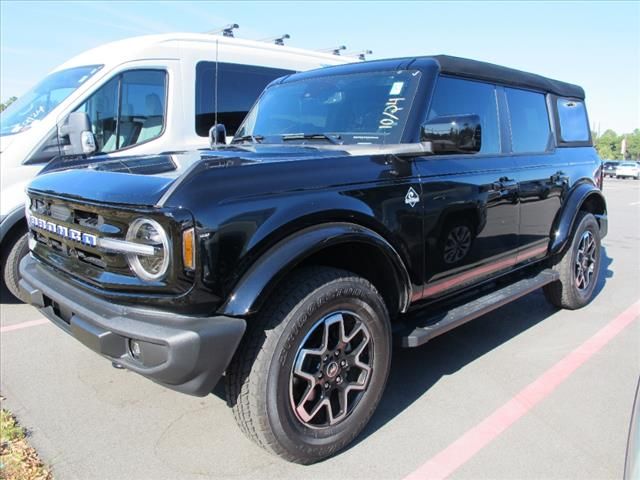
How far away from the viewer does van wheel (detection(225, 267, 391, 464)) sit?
7.57ft

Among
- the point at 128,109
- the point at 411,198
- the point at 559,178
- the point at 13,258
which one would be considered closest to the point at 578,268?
the point at 559,178

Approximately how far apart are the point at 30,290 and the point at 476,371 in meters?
2.87

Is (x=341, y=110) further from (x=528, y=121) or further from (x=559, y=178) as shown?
(x=559, y=178)

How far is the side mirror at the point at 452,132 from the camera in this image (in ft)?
9.29

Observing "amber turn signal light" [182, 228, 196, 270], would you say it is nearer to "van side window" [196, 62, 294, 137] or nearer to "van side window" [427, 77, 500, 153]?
"van side window" [427, 77, 500, 153]

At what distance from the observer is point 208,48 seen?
6426 millimetres

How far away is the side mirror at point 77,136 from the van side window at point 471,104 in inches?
136

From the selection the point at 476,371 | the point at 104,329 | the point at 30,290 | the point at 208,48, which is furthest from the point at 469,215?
the point at 208,48

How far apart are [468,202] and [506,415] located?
1.31m

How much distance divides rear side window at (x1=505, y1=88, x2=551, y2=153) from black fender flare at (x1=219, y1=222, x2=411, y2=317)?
197 centimetres

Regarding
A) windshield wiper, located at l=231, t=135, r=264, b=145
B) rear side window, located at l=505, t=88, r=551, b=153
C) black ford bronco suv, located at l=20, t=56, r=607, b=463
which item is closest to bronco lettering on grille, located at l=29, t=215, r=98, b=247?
black ford bronco suv, located at l=20, t=56, r=607, b=463

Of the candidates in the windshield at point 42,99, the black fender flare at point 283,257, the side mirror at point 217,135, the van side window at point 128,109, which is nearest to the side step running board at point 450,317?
the black fender flare at point 283,257

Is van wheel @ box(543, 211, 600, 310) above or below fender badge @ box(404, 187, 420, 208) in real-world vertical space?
below

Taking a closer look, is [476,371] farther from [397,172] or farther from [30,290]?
[30,290]
